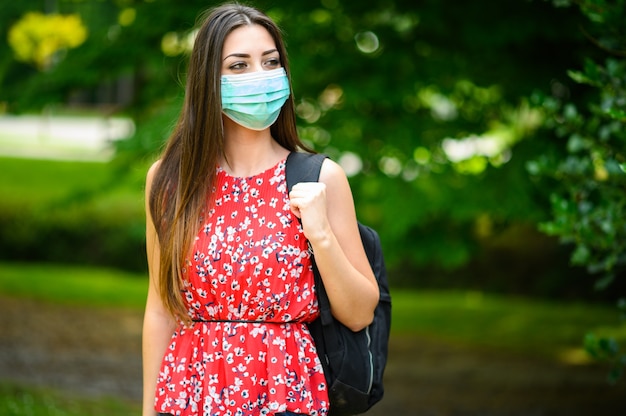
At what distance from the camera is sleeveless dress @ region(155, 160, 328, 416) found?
8.11ft

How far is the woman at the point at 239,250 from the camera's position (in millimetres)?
2473

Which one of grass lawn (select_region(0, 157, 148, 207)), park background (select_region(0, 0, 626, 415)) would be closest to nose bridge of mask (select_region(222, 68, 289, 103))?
park background (select_region(0, 0, 626, 415))

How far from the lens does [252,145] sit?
268 cm

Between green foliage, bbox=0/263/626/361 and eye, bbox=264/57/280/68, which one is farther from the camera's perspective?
green foliage, bbox=0/263/626/361

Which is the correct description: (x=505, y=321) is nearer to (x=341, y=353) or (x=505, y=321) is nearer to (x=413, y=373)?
(x=413, y=373)

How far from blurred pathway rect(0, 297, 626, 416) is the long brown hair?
5483 mm

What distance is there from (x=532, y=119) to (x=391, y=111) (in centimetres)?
167

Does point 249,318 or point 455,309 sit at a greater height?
point 249,318

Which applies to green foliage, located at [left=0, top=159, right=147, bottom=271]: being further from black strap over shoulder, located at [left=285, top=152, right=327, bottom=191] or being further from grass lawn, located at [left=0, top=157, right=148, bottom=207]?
black strap over shoulder, located at [left=285, top=152, right=327, bottom=191]

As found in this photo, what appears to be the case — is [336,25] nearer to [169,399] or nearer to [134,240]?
[169,399]

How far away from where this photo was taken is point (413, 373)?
29.4ft

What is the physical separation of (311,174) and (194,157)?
35 cm

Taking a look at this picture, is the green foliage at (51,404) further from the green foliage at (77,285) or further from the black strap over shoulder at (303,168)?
the black strap over shoulder at (303,168)

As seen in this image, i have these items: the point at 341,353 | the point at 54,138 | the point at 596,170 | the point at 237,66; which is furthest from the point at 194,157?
the point at 54,138
